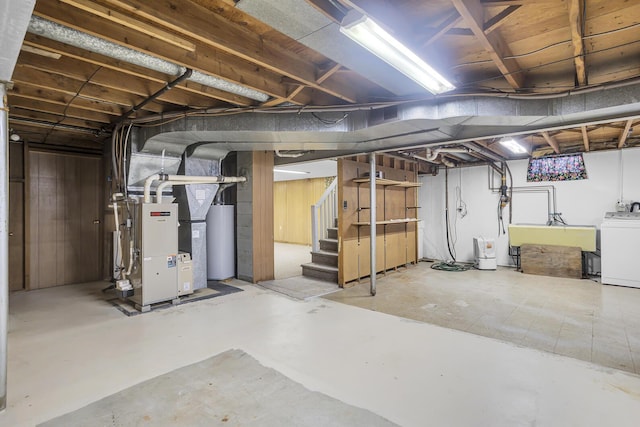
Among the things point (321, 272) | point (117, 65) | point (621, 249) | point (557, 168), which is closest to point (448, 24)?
point (117, 65)

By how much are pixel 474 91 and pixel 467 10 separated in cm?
136

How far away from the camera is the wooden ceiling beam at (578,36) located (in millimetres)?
1737

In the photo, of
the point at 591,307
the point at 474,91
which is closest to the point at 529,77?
the point at 474,91

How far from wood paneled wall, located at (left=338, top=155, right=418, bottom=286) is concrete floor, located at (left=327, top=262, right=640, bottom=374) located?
1.25 ft

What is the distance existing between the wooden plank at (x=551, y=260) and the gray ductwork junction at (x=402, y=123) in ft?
12.1

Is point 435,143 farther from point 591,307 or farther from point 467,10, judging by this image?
point 591,307

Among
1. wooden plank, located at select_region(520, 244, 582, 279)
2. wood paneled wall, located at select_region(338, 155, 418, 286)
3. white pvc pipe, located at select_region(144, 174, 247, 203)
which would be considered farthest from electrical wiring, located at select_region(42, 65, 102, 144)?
wooden plank, located at select_region(520, 244, 582, 279)

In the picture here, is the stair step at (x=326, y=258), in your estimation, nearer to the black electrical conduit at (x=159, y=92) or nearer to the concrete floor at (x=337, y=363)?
the concrete floor at (x=337, y=363)

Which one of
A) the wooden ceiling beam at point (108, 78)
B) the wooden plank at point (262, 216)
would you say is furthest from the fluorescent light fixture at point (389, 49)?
the wooden plank at point (262, 216)

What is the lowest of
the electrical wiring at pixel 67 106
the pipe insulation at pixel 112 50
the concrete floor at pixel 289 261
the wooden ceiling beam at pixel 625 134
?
the concrete floor at pixel 289 261

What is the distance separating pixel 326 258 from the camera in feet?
19.7

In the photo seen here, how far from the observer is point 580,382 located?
2.40m

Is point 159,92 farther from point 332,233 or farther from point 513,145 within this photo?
point 513,145

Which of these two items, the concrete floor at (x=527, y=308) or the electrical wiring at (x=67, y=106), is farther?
the concrete floor at (x=527, y=308)
